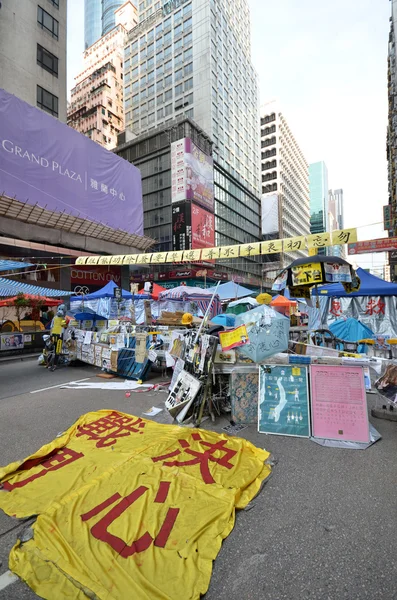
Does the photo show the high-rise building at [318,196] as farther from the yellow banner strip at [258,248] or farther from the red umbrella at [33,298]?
the yellow banner strip at [258,248]

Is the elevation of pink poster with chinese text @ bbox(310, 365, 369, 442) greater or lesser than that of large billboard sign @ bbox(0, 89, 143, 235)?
lesser

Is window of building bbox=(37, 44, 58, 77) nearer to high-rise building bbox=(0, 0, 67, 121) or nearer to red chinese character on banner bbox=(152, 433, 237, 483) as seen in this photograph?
high-rise building bbox=(0, 0, 67, 121)

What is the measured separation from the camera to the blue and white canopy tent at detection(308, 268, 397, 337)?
1256 centimetres

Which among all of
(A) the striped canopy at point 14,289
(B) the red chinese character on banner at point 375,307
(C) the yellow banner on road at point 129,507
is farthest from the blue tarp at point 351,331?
(A) the striped canopy at point 14,289

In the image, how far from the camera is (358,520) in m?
2.78

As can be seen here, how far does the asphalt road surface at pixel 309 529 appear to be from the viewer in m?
2.13

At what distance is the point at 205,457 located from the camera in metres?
3.92

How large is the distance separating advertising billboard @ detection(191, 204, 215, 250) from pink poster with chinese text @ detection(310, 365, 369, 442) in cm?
3958

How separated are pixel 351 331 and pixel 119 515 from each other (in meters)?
9.86

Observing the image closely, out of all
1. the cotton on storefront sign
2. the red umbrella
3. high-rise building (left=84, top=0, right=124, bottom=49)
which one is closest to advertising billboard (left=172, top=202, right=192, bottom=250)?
the cotton on storefront sign

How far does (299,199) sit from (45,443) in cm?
11790

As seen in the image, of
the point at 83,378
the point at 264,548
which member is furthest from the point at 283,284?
the point at 83,378

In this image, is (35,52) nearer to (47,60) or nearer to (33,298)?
(47,60)

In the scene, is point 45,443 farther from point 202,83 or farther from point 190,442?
point 202,83
